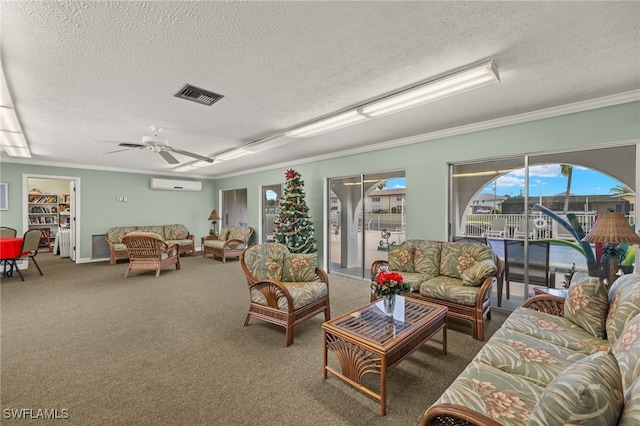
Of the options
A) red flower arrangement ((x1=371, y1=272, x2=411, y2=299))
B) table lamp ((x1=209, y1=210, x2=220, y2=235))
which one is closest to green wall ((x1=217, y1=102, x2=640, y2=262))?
red flower arrangement ((x1=371, y1=272, x2=411, y2=299))

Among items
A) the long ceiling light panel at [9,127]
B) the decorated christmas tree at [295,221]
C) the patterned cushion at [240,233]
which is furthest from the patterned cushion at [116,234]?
the decorated christmas tree at [295,221]

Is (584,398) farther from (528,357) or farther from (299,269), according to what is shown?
(299,269)

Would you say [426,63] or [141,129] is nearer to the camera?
[426,63]

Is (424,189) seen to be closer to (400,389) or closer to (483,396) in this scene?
(400,389)

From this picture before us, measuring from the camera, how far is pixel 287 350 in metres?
2.68

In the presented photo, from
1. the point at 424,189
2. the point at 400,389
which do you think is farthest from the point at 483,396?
the point at 424,189

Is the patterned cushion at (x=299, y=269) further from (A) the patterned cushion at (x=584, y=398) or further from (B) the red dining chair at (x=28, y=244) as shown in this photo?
(B) the red dining chair at (x=28, y=244)

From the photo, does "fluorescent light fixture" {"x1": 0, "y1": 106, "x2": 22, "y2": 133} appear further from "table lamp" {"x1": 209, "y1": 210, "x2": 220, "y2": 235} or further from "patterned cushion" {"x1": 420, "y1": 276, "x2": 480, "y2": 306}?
"patterned cushion" {"x1": 420, "y1": 276, "x2": 480, "y2": 306}

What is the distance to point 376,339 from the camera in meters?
1.99

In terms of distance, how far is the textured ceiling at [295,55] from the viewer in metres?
1.70

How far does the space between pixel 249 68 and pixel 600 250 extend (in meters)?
4.31

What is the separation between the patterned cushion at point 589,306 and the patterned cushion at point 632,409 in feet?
4.71

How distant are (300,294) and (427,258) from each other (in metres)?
1.89

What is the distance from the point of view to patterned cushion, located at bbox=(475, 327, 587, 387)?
153 centimetres
